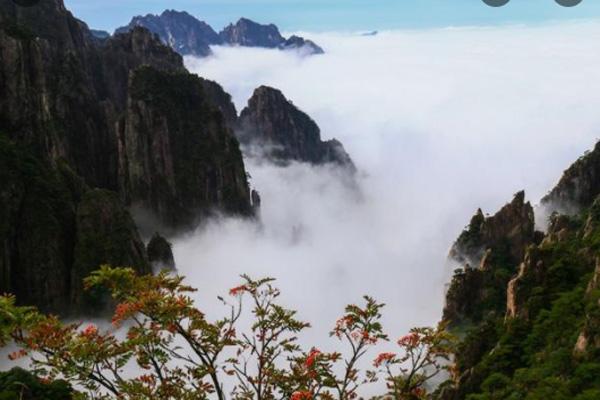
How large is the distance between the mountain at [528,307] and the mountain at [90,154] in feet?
145

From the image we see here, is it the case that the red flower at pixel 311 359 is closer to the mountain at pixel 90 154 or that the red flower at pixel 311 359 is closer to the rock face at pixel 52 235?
the rock face at pixel 52 235

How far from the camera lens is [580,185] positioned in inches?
3501

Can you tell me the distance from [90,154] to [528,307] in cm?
8610

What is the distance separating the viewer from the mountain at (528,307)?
32844 mm

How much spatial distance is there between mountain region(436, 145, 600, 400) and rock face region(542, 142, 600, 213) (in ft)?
0.51

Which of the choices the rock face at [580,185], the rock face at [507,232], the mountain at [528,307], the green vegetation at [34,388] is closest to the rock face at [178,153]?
the mountain at [528,307]

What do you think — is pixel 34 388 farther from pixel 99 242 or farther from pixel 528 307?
pixel 99 242

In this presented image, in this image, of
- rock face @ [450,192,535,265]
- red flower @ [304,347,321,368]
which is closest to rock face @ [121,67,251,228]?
rock face @ [450,192,535,265]

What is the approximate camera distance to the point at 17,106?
251 ft

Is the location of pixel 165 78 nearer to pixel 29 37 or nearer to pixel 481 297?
pixel 29 37

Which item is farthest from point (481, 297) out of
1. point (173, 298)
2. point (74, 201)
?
point (173, 298)

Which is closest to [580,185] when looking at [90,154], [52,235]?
[52,235]

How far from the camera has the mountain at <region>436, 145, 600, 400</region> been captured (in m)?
32.8

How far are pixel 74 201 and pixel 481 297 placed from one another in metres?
54.5
